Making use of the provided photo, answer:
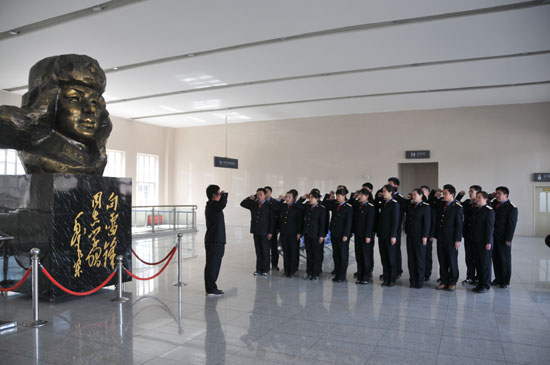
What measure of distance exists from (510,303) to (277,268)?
15.0ft

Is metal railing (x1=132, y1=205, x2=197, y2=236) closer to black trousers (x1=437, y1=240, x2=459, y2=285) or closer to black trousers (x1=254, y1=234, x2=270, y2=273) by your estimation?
black trousers (x1=254, y1=234, x2=270, y2=273)

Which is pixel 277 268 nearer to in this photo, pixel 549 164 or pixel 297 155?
pixel 297 155

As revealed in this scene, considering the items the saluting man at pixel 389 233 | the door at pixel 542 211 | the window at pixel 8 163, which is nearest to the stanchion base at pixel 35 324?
the saluting man at pixel 389 233

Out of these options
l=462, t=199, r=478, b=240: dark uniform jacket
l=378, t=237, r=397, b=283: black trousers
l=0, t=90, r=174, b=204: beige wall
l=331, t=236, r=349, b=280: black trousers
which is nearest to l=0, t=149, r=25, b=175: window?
l=0, t=90, r=174, b=204: beige wall

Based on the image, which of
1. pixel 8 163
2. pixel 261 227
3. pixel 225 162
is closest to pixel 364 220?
pixel 261 227

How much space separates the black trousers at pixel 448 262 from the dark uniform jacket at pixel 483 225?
1.44ft

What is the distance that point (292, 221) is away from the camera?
27.9 feet

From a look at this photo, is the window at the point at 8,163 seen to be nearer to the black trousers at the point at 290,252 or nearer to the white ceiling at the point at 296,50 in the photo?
the white ceiling at the point at 296,50

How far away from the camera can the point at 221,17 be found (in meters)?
8.72

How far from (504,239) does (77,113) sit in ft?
24.8

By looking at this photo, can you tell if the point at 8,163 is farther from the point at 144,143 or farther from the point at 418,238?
the point at 418,238

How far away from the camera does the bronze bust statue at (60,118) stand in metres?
6.27

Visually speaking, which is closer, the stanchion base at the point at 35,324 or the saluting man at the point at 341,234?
the stanchion base at the point at 35,324

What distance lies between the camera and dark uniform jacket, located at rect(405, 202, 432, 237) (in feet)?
23.4
